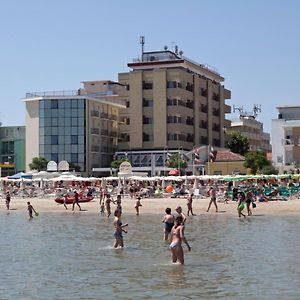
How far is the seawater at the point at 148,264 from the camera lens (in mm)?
15047

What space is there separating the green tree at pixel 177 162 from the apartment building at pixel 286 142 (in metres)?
10.4

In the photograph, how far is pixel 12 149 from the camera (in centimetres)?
9506

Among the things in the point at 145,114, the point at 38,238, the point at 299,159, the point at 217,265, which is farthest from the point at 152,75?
the point at 217,265

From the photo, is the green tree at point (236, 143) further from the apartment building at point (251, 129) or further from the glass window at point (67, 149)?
the glass window at point (67, 149)

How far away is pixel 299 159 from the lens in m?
77.2

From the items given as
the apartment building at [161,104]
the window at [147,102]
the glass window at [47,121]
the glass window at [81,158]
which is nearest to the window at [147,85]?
the apartment building at [161,104]

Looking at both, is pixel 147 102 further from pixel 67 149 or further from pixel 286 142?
pixel 286 142

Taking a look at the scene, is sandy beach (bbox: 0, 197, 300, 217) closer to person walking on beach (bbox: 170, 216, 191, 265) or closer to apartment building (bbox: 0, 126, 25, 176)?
person walking on beach (bbox: 170, 216, 191, 265)

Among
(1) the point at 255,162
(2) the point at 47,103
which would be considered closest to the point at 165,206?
(1) the point at 255,162

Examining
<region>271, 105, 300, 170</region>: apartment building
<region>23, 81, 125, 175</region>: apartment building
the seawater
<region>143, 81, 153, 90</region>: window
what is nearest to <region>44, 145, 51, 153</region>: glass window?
<region>23, 81, 125, 175</region>: apartment building

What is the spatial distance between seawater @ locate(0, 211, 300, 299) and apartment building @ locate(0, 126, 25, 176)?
60.9 meters

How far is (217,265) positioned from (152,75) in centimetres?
6797

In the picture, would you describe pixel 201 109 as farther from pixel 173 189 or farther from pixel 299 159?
pixel 173 189

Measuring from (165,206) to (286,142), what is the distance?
3425 cm
